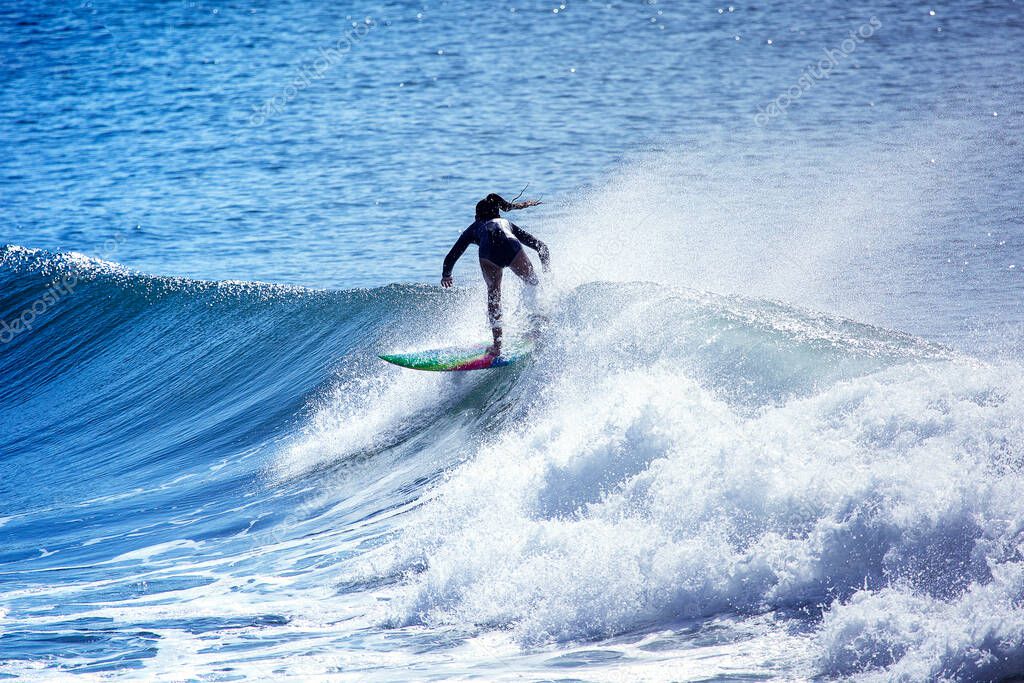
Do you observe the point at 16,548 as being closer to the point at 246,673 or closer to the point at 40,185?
the point at 246,673

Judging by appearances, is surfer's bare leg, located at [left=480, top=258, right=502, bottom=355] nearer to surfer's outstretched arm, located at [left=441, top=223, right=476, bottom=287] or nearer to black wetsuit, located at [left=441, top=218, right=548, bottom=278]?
Result: black wetsuit, located at [left=441, top=218, right=548, bottom=278]

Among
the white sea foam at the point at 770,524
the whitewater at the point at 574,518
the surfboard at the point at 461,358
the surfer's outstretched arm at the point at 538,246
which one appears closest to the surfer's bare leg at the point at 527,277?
the surfer's outstretched arm at the point at 538,246

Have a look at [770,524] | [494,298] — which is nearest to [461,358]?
[494,298]

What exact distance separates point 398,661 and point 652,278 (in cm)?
946

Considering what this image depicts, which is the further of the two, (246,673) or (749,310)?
(749,310)

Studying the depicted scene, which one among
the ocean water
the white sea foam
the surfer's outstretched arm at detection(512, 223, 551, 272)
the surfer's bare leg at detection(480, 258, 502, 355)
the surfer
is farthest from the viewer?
the surfer's bare leg at detection(480, 258, 502, 355)

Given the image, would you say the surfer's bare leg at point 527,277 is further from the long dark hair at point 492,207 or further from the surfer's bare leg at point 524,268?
the long dark hair at point 492,207

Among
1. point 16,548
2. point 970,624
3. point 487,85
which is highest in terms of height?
point 487,85

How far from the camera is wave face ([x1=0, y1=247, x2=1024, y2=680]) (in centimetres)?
601

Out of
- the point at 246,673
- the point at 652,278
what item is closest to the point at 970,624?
the point at 246,673

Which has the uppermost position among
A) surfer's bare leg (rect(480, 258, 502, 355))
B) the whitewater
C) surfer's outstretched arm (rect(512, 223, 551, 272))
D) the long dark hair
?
the long dark hair

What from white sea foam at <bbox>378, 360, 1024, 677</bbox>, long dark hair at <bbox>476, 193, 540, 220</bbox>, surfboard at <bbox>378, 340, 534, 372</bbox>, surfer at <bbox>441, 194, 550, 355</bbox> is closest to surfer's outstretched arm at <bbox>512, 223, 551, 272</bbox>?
surfer at <bbox>441, 194, 550, 355</bbox>

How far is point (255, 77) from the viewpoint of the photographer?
40438 millimetres

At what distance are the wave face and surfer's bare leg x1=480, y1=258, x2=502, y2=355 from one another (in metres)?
0.39
